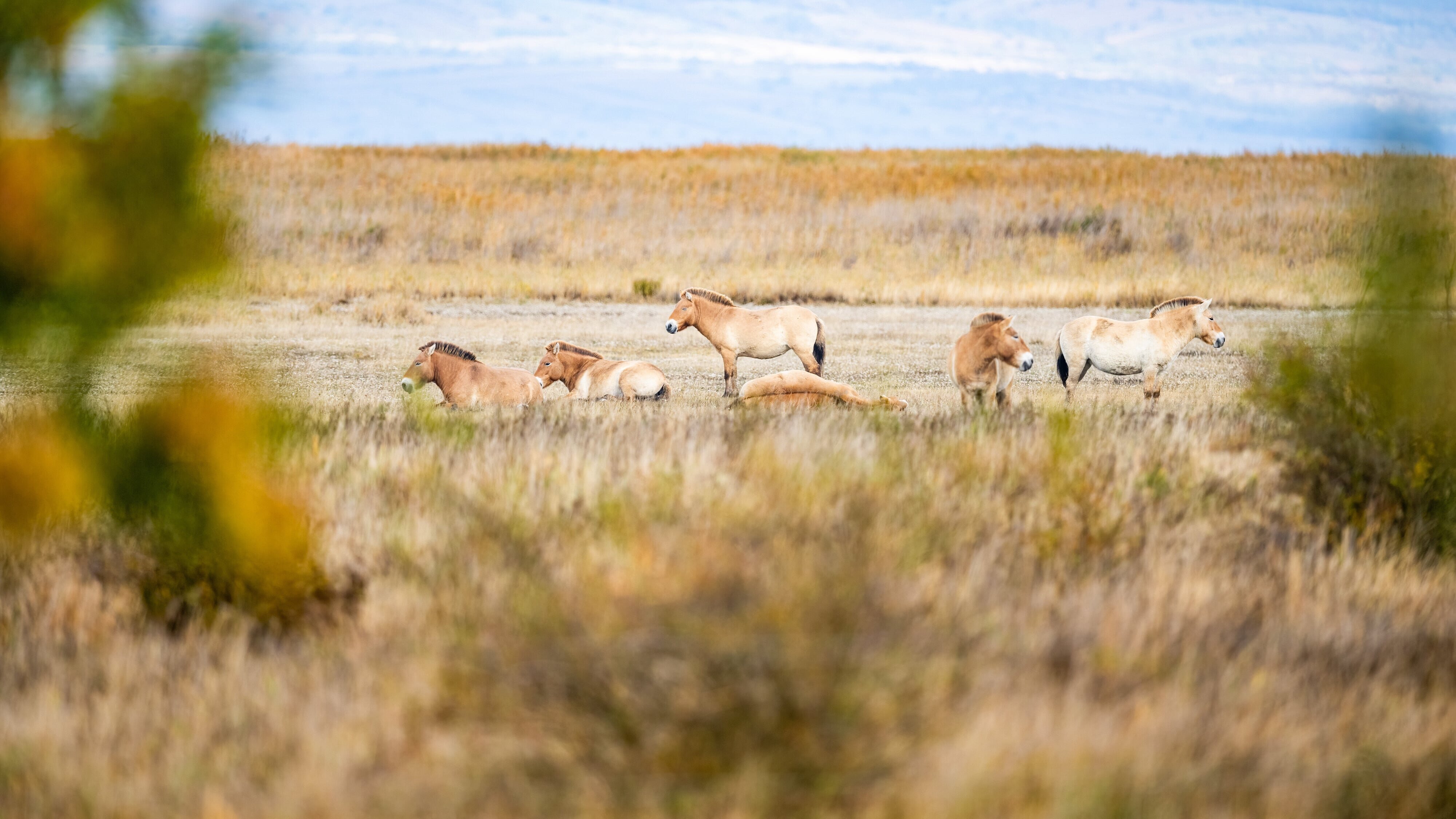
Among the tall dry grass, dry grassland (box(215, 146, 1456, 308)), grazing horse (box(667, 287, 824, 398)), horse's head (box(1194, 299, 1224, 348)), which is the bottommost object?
the tall dry grass

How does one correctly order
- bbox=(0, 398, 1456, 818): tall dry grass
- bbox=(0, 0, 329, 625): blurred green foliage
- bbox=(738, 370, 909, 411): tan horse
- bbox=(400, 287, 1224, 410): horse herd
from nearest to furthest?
bbox=(0, 398, 1456, 818): tall dry grass → bbox=(0, 0, 329, 625): blurred green foliage → bbox=(738, 370, 909, 411): tan horse → bbox=(400, 287, 1224, 410): horse herd

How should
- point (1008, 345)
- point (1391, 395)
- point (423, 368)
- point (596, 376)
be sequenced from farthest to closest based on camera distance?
1. point (596, 376)
2. point (423, 368)
3. point (1008, 345)
4. point (1391, 395)

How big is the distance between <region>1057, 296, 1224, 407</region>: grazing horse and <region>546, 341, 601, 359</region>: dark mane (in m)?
Result: 4.67

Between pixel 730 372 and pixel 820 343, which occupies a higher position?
pixel 820 343

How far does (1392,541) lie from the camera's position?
5.86 metres

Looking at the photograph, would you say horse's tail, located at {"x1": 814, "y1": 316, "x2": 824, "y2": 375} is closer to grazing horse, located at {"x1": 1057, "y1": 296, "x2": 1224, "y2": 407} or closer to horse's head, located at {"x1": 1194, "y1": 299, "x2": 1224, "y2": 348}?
grazing horse, located at {"x1": 1057, "y1": 296, "x2": 1224, "y2": 407}

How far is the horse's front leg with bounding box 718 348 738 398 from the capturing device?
13469 mm

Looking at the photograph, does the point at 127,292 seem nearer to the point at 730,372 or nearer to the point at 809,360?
the point at 730,372

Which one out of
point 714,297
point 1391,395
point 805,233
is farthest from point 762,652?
point 805,233

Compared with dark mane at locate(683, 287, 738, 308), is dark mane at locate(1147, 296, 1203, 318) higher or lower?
higher

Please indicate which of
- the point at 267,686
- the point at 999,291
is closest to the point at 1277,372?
the point at 267,686

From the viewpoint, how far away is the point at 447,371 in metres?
11.5

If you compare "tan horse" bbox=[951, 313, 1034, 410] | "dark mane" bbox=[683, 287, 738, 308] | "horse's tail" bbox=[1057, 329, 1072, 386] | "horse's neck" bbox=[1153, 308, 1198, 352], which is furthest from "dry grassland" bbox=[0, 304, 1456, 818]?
"dark mane" bbox=[683, 287, 738, 308]

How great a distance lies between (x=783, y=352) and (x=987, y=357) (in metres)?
3.74
